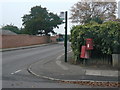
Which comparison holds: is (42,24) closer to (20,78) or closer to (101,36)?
(101,36)

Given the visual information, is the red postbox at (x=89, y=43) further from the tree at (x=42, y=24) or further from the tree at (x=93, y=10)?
the tree at (x=42, y=24)

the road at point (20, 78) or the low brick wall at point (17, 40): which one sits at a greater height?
the low brick wall at point (17, 40)

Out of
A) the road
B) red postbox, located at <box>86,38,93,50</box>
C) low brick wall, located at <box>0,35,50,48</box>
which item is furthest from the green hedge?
low brick wall, located at <box>0,35,50,48</box>

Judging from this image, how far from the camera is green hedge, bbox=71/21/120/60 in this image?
13336 mm

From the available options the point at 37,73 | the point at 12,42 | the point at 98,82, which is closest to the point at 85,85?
the point at 98,82

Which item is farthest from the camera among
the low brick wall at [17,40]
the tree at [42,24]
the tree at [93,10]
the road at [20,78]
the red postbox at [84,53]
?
the tree at [42,24]

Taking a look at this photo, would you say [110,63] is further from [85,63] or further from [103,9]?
[103,9]

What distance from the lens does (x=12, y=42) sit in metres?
35.7

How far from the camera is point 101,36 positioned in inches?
540

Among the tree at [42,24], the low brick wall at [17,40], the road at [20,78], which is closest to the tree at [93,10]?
the low brick wall at [17,40]

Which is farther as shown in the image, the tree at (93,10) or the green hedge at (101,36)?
the tree at (93,10)

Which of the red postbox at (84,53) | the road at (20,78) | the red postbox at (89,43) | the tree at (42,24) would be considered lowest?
the road at (20,78)

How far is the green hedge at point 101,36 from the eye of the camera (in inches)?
525

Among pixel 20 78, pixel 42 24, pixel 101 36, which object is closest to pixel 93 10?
pixel 42 24
